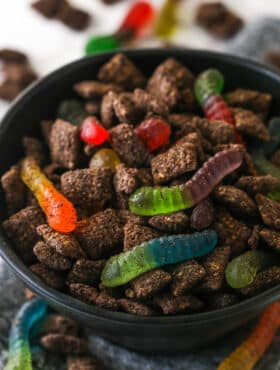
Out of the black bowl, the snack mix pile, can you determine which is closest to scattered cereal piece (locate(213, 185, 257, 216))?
the snack mix pile

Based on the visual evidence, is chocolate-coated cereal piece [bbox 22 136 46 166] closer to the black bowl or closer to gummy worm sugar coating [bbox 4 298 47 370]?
the black bowl

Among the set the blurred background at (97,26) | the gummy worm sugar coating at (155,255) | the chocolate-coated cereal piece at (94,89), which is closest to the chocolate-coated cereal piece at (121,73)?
the chocolate-coated cereal piece at (94,89)

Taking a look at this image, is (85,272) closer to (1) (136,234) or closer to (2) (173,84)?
(1) (136,234)

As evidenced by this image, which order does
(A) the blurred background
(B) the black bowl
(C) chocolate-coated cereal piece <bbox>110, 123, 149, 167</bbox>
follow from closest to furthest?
(B) the black bowl
(C) chocolate-coated cereal piece <bbox>110, 123, 149, 167</bbox>
(A) the blurred background

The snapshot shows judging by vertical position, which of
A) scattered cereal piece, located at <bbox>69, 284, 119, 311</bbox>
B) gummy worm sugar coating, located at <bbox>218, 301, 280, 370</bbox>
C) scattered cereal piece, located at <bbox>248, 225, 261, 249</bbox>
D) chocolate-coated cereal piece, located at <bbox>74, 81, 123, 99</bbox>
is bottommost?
gummy worm sugar coating, located at <bbox>218, 301, 280, 370</bbox>

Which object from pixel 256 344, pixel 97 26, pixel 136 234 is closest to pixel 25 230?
pixel 136 234

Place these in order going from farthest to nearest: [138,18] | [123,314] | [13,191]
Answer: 1. [138,18]
2. [13,191]
3. [123,314]

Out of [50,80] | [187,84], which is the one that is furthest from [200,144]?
[50,80]
